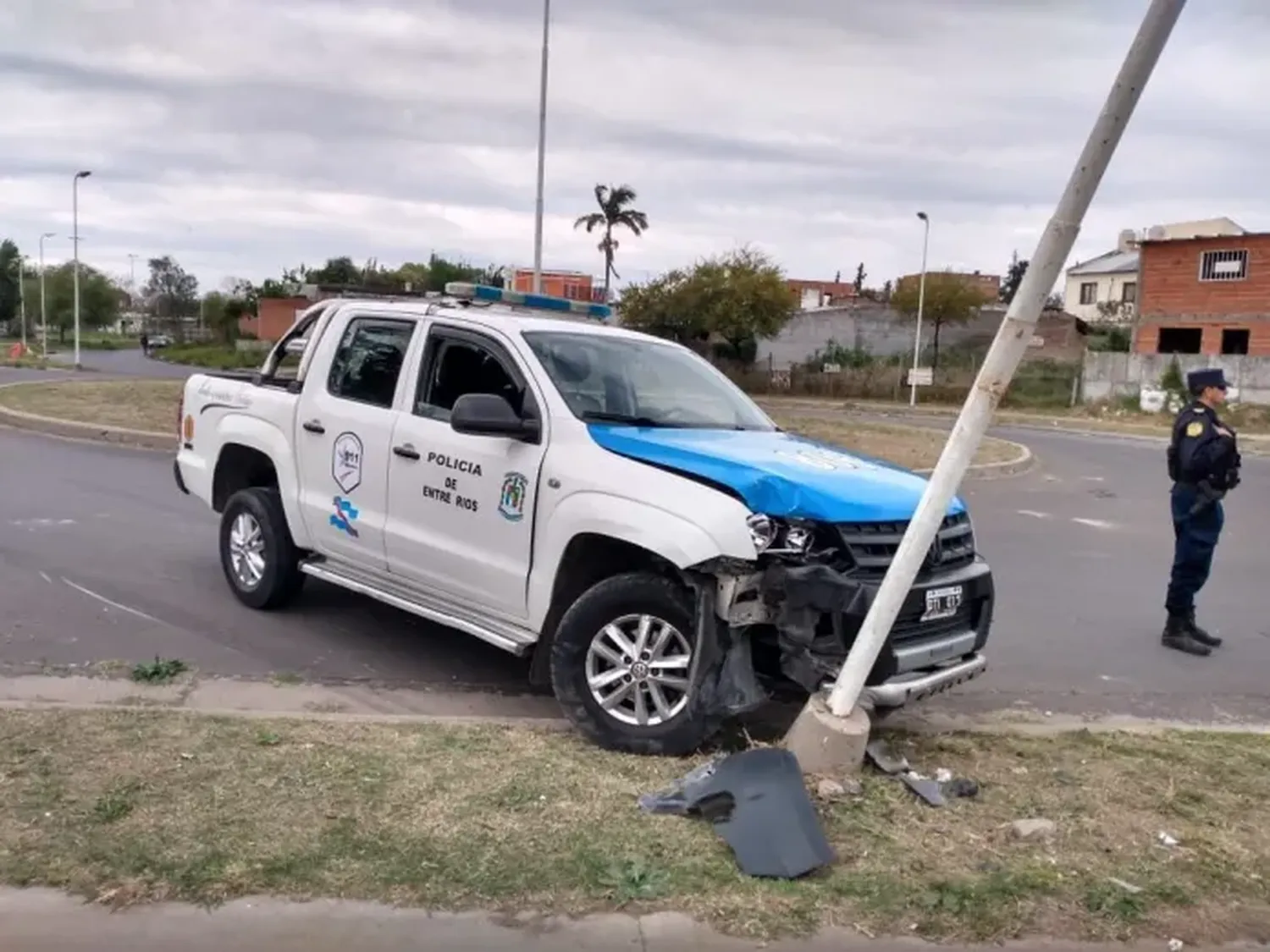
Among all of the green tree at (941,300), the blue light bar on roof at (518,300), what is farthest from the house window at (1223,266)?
the blue light bar on roof at (518,300)

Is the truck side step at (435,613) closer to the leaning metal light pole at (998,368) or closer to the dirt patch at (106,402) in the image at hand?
the leaning metal light pole at (998,368)

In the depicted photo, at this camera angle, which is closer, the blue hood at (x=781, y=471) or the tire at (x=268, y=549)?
the blue hood at (x=781, y=471)

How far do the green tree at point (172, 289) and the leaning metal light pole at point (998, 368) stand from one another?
361 ft

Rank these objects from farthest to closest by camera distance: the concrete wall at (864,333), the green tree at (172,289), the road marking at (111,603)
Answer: the green tree at (172,289) < the concrete wall at (864,333) < the road marking at (111,603)

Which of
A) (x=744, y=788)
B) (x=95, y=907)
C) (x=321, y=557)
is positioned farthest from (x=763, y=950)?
(x=321, y=557)

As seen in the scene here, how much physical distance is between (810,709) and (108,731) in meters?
2.86

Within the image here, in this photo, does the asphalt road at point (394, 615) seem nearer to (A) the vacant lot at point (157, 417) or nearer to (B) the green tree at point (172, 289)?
(A) the vacant lot at point (157, 417)

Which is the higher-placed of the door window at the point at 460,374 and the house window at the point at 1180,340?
the house window at the point at 1180,340

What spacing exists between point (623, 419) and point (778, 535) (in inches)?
49.2

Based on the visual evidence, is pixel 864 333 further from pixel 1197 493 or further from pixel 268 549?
pixel 268 549

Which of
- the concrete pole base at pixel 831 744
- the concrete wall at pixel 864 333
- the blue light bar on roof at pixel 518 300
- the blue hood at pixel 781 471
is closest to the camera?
the concrete pole base at pixel 831 744

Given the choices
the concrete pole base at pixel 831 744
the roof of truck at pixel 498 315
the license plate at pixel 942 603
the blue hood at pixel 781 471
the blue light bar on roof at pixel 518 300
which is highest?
the blue light bar on roof at pixel 518 300

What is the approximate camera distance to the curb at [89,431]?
15.9m

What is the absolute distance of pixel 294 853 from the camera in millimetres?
3826
